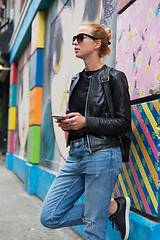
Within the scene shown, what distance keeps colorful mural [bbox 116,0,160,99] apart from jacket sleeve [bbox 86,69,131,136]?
1.26 ft

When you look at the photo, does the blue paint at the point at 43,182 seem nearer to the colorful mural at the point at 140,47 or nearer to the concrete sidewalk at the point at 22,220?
the concrete sidewalk at the point at 22,220

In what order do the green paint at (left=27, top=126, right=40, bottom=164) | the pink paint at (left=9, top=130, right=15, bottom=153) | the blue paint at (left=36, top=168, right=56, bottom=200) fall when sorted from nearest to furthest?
the blue paint at (left=36, top=168, right=56, bottom=200)
the green paint at (left=27, top=126, right=40, bottom=164)
the pink paint at (left=9, top=130, right=15, bottom=153)

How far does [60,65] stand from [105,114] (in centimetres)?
347

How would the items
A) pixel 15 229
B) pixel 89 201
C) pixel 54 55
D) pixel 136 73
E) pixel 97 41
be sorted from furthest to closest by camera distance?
pixel 54 55 < pixel 15 229 < pixel 136 73 < pixel 97 41 < pixel 89 201

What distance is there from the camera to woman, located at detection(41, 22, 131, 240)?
7.61 feet

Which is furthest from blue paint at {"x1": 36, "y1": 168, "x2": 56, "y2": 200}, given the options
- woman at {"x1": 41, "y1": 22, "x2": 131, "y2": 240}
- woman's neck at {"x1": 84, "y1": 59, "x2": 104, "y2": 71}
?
woman's neck at {"x1": 84, "y1": 59, "x2": 104, "y2": 71}

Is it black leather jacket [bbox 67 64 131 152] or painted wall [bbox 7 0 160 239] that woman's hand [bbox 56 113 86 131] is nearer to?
black leather jacket [bbox 67 64 131 152]

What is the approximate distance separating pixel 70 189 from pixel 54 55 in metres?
3.95

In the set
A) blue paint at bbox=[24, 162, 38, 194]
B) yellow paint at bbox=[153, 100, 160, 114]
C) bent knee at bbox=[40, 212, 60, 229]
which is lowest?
blue paint at bbox=[24, 162, 38, 194]

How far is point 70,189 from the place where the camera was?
8.55 feet

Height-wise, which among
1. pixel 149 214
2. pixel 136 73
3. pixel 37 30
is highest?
pixel 37 30

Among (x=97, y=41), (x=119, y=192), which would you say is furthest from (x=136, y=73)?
(x=119, y=192)

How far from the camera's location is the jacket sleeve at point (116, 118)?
7.57ft

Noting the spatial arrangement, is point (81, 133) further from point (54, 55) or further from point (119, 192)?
point (54, 55)
